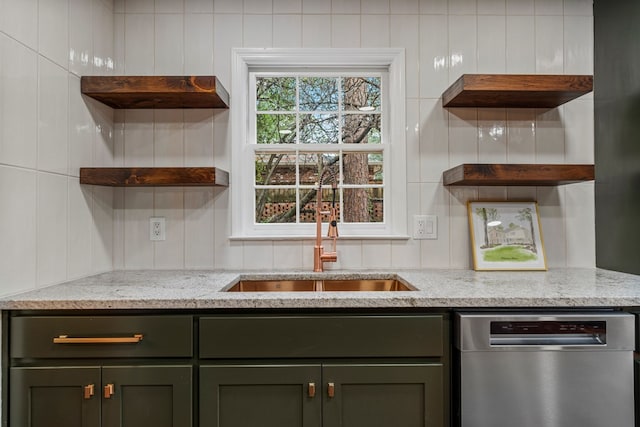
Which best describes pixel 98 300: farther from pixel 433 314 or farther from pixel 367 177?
pixel 367 177

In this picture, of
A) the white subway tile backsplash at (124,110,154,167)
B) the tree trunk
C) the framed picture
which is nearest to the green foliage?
the framed picture

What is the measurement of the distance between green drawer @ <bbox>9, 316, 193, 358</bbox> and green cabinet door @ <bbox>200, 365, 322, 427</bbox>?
0.15 meters

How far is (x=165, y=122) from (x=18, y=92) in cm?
72

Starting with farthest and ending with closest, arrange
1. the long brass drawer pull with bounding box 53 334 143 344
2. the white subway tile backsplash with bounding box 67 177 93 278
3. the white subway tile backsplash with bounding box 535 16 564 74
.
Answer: the white subway tile backsplash with bounding box 535 16 564 74 < the white subway tile backsplash with bounding box 67 177 93 278 < the long brass drawer pull with bounding box 53 334 143 344

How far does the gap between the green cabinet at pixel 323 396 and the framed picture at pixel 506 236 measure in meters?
0.88

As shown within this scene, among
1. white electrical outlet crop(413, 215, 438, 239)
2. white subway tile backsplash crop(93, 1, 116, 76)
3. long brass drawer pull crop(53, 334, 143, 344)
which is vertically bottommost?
long brass drawer pull crop(53, 334, 143, 344)

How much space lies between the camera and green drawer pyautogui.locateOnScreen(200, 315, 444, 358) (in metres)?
1.38

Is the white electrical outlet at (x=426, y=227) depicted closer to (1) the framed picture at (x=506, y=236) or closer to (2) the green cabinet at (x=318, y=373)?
(1) the framed picture at (x=506, y=236)

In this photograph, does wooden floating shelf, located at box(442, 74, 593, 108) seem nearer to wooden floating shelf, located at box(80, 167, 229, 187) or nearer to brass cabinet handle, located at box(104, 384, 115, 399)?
wooden floating shelf, located at box(80, 167, 229, 187)

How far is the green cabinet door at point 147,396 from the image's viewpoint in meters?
1.37

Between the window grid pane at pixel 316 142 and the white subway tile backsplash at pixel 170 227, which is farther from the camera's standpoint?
the window grid pane at pixel 316 142

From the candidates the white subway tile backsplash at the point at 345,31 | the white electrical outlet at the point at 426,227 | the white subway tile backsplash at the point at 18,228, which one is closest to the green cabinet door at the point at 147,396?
the white subway tile backsplash at the point at 18,228

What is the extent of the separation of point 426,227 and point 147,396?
1476mm

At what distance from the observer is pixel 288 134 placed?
2260 millimetres
